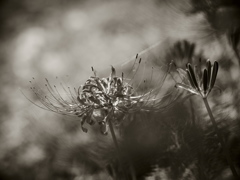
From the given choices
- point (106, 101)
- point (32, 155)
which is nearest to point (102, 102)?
point (106, 101)

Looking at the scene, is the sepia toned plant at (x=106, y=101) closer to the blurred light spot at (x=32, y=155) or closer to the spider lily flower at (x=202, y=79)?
the spider lily flower at (x=202, y=79)

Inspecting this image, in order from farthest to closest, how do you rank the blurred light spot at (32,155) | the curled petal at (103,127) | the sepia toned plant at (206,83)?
1. the blurred light spot at (32,155)
2. the curled petal at (103,127)
3. the sepia toned plant at (206,83)

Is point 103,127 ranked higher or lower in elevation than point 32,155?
lower

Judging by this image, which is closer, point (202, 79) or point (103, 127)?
point (202, 79)

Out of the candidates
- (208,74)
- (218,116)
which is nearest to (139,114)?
(218,116)

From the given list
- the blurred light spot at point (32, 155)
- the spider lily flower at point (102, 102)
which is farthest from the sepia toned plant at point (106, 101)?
the blurred light spot at point (32, 155)

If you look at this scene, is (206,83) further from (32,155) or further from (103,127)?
(32,155)

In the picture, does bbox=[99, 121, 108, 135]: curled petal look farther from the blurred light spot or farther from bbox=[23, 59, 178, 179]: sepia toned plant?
the blurred light spot

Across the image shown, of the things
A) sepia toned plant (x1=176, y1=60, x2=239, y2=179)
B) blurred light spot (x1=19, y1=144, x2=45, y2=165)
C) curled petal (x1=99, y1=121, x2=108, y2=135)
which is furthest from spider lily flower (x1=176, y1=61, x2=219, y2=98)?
blurred light spot (x1=19, y1=144, x2=45, y2=165)

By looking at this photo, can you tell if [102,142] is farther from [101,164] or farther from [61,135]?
[61,135]
